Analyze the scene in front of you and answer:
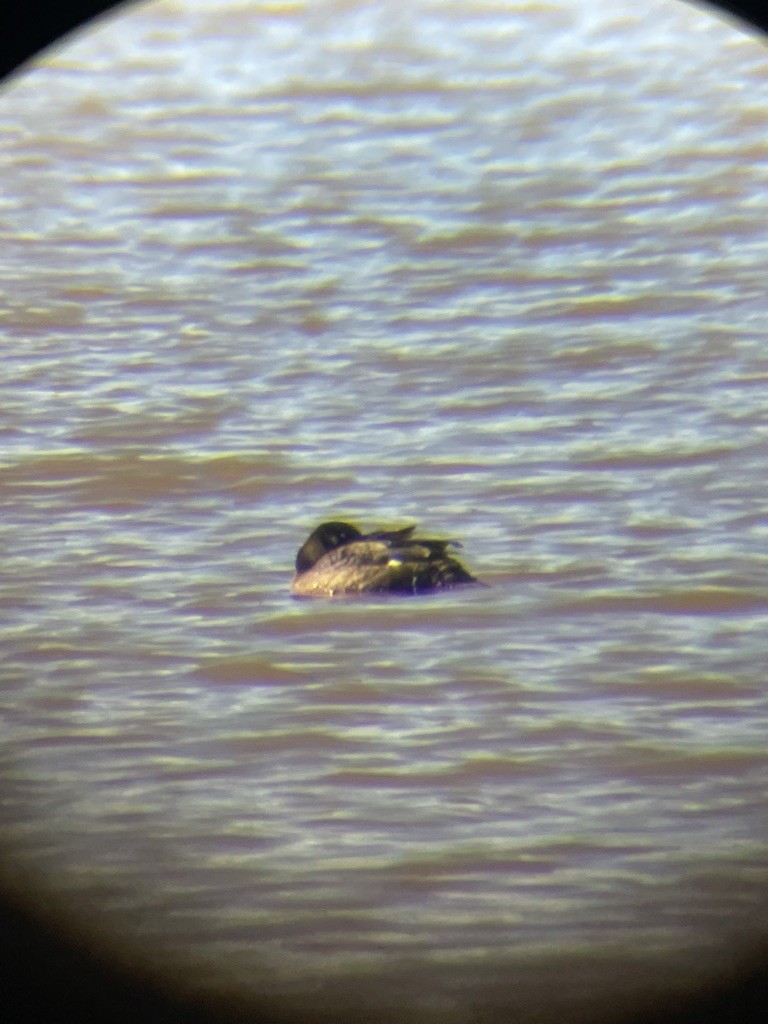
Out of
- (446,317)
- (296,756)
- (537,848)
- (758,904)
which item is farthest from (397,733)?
(446,317)

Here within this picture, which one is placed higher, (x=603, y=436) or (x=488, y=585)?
(x=603, y=436)

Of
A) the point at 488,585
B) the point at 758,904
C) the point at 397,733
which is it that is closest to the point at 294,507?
the point at 488,585

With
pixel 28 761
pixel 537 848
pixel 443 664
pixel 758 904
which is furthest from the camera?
pixel 443 664

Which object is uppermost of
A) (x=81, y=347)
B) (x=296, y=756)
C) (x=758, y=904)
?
(x=81, y=347)

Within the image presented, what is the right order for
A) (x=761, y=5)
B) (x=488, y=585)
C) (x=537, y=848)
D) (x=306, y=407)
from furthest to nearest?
(x=306, y=407) < (x=488, y=585) < (x=537, y=848) < (x=761, y=5)

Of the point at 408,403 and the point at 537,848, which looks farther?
the point at 408,403

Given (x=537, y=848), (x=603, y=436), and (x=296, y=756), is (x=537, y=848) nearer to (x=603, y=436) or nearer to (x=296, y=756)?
(x=296, y=756)

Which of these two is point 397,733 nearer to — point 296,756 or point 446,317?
point 296,756
